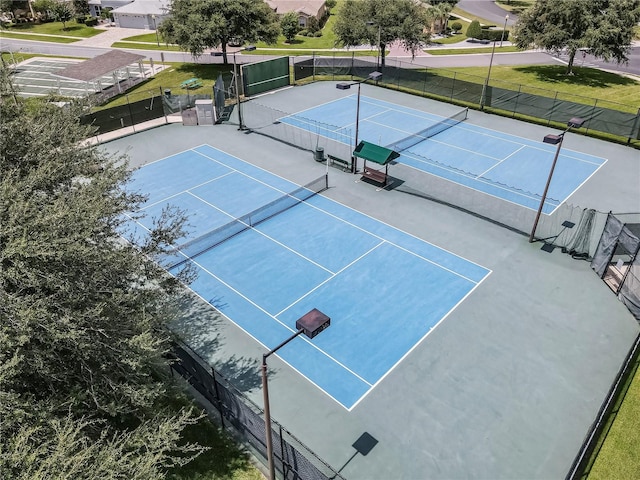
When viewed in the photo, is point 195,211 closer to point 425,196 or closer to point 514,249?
point 425,196

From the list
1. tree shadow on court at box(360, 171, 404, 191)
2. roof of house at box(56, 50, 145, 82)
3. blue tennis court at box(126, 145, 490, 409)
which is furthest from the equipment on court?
roof of house at box(56, 50, 145, 82)

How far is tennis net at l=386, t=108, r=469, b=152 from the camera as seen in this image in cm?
3431

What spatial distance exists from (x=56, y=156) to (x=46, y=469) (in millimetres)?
8315

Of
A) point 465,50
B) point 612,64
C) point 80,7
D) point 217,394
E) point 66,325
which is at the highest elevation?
point 66,325

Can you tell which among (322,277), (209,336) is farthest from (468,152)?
(209,336)

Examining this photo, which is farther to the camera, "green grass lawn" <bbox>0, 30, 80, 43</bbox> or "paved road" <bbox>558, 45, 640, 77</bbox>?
"green grass lawn" <bbox>0, 30, 80, 43</bbox>

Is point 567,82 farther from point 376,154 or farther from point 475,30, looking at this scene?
point 376,154

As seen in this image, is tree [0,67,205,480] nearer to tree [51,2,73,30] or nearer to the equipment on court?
the equipment on court

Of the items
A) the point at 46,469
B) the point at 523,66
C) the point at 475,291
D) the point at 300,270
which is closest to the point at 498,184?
the point at 475,291

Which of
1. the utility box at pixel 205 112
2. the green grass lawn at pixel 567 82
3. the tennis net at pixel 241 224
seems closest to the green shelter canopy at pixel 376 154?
the tennis net at pixel 241 224

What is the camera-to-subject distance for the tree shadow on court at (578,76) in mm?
49156

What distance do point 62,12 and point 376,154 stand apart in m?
81.1

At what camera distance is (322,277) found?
2211cm

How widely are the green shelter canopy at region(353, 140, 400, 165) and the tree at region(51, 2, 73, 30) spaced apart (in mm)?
79673
